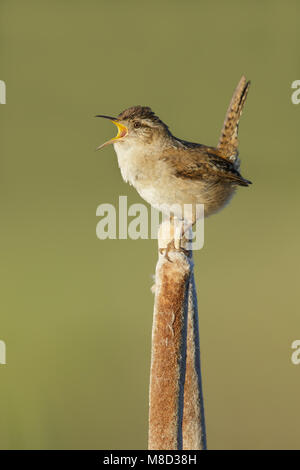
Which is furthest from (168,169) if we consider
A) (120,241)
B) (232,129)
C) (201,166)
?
(120,241)

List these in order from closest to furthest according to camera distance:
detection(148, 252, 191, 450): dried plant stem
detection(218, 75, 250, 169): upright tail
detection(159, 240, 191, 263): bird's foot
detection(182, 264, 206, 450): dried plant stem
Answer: detection(148, 252, 191, 450): dried plant stem, detection(182, 264, 206, 450): dried plant stem, detection(159, 240, 191, 263): bird's foot, detection(218, 75, 250, 169): upright tail

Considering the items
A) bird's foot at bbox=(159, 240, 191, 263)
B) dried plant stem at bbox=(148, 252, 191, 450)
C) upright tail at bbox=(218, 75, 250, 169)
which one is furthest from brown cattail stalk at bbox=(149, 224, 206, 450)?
upright tail at bbox=(218, 75, 250, 169)

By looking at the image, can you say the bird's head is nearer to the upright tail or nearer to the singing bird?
the singing bird

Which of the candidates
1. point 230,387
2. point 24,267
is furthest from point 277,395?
point 24,267

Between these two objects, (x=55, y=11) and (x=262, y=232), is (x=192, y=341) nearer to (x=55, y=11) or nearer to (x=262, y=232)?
(x=262, y=232)

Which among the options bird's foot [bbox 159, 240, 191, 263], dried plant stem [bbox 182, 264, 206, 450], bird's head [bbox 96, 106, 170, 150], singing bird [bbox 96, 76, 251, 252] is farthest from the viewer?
bird's head [bbox 96, 106, 170, 150]

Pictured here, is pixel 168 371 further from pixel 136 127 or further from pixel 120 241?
pixel 120 241

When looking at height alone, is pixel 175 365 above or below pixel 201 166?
below
